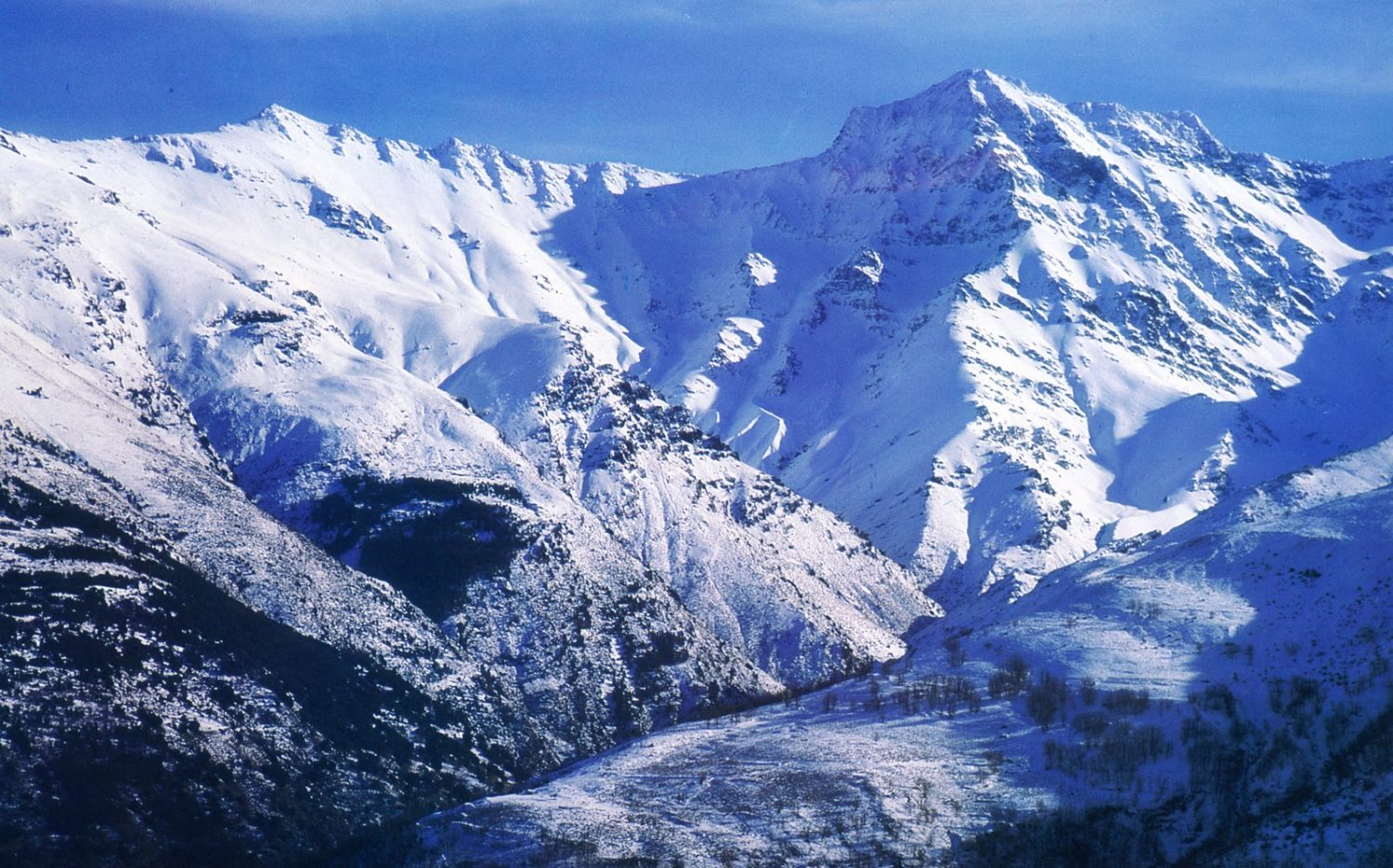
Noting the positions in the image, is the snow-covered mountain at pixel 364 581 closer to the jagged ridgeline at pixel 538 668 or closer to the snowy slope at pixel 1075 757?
the jagged ridgeline at pixel 538 668

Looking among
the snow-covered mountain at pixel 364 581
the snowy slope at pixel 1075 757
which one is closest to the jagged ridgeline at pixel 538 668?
the snowy slope at pixel 1075 757

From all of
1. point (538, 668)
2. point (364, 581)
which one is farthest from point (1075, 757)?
point (364, 581)

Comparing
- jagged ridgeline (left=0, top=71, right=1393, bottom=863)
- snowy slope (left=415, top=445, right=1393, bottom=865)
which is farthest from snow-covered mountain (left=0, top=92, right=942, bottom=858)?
snowy slope (left=415, top=445, right=1393, bottom=865)

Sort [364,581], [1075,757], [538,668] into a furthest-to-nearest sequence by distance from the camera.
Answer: [364,581] < [538,668] < [1075,757]

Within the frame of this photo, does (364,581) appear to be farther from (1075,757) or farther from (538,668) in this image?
(1075,757)

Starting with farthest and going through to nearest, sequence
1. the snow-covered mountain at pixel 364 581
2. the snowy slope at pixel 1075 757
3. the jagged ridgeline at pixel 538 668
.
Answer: the snow-covered mountain at pixel 364 581 < the jagged ridgeline at pixel 538 668 < the snowy slope at pixel 1075 757

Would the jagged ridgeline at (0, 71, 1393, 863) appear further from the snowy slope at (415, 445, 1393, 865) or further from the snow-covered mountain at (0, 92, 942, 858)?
the snow-covered mountain at (0, 92, 942, 858)

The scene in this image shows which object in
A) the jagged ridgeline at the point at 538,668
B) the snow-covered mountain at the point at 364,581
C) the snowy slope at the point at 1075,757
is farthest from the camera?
the snow-covered mountain at the point at 364,581

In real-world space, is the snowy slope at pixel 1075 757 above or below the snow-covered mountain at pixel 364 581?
below

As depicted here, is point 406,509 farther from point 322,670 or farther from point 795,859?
Answer: point 795,859

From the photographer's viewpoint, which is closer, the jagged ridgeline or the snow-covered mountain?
the jagged ridgeline

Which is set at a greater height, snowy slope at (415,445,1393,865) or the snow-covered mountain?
the snow-covered mountain

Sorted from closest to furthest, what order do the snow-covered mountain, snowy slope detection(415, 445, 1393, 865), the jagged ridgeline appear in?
snowy slope detection(415, 445, 1393, 865) < the jagged ridgeline < the snow-covered mountain
